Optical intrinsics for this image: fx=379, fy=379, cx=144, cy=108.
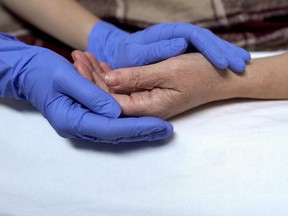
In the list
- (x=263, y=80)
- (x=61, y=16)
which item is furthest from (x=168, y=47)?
(x=61, y=16)

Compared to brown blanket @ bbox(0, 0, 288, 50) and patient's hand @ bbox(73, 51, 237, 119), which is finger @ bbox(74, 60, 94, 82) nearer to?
patient's hand @ bbox(73, 51, 237, 119)

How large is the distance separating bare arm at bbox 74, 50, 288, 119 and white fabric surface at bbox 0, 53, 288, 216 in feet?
0.17

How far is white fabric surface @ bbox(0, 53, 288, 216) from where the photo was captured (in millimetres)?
737

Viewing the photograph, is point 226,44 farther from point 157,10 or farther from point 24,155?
point 24,155

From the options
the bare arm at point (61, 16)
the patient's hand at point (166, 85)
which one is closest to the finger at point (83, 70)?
the patient's hand at point (166, 85)

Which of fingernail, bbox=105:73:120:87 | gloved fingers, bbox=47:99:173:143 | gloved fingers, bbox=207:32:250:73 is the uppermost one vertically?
gloved fingers, bbox=207:32:250:73

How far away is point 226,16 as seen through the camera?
1.02 metres

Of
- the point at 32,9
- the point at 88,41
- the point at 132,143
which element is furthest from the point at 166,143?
the point at 32,9

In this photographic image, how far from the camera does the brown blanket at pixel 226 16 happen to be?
3.35 feet

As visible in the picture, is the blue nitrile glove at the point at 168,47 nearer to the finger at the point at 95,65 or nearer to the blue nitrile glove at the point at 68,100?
the finger at the point at 95,65

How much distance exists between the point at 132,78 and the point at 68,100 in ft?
0.48

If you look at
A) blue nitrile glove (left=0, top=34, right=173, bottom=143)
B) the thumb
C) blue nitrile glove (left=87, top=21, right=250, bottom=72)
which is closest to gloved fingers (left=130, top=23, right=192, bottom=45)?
blue nitrile glove (left=87, top=21, right=250, bottom=72)

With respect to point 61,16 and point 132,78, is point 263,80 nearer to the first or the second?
point 132,78

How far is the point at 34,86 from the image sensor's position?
840 mm
